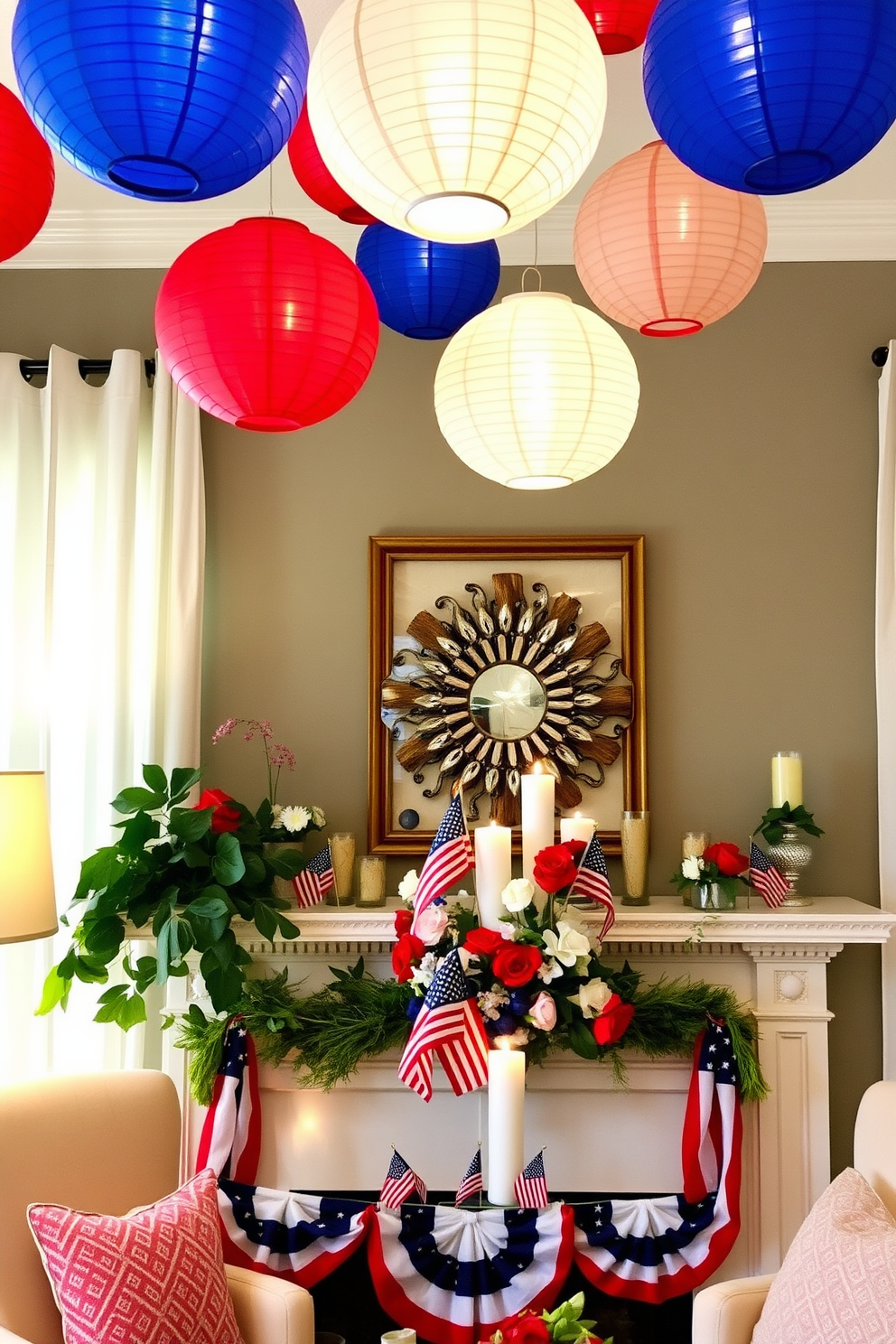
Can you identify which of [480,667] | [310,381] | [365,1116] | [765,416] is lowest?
[365,1116]

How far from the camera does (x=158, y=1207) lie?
1.96m

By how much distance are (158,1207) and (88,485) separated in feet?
6.15

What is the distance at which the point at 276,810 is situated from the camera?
9.42 ft

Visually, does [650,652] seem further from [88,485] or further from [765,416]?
[88,485]

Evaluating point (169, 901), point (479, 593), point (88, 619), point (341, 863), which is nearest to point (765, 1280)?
point (341, 863)

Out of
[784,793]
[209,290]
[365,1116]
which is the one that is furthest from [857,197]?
[365,1116]

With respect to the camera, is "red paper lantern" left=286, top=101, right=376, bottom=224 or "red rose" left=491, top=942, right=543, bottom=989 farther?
"red rose" left=491, top=942, right=543, bottom=989

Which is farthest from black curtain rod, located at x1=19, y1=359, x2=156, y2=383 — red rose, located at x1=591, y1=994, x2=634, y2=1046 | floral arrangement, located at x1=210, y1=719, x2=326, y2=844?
red rose, located at x1=591, y1=994, x2=634, y2=1046

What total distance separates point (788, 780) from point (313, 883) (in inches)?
47.9

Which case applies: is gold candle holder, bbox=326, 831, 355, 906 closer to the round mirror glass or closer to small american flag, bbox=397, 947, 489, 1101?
the round mirror glass

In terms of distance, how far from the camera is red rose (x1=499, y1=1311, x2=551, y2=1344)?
132 centimetres

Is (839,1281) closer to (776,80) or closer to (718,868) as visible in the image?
(718,868)

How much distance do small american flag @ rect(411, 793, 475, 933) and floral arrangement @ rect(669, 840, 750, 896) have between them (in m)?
0.70

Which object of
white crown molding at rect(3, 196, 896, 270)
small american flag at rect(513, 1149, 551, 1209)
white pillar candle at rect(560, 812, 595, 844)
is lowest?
small american flag at rect(513, 1149, 551, 1209)
